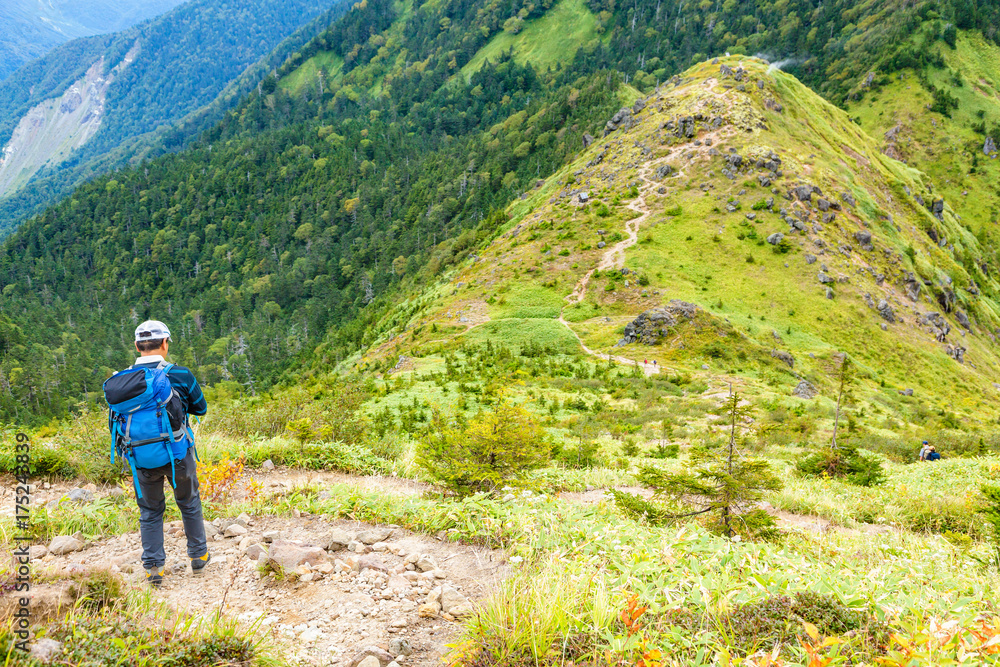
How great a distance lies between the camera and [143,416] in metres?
4.22

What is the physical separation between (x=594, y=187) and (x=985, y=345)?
36.8m

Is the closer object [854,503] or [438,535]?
[438,535]

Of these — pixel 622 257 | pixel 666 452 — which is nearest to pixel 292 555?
pixel 666 452

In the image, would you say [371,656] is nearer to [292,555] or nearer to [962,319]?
[292,555]

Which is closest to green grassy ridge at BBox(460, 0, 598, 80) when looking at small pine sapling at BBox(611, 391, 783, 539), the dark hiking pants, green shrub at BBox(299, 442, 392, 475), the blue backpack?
green shrub at BBox(299, 442, 392, 475)

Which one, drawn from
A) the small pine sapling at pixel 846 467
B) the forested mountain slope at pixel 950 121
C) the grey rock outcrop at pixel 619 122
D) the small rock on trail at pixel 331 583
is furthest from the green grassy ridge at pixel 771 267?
the forested mountain slope at pixel 950 121

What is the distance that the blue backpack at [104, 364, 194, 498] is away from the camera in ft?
13.7

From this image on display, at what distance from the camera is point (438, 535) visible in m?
5.32

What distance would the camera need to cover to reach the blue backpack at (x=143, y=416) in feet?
13.7

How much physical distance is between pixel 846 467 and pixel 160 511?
560 inches

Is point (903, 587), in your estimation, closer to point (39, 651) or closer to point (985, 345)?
point (39, 651)

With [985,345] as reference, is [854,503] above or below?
above

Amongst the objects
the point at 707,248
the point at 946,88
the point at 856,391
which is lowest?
the point at 856,391

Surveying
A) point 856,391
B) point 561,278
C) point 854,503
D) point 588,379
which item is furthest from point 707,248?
point 854,503
